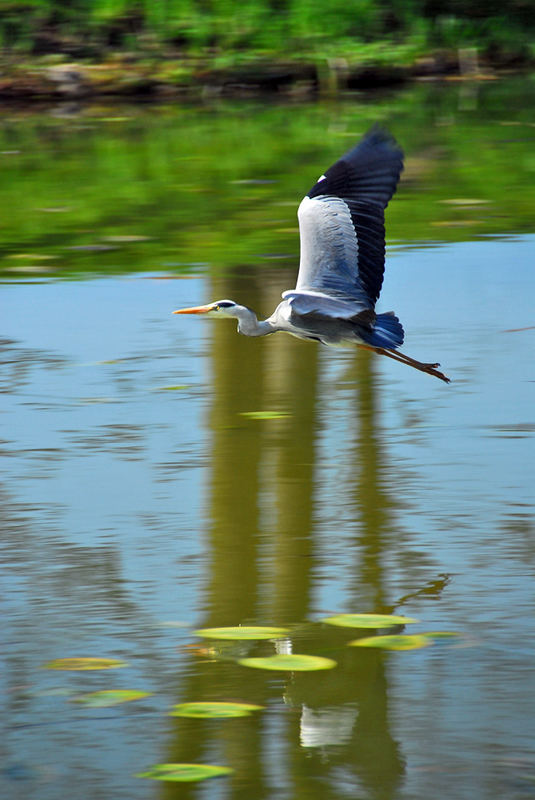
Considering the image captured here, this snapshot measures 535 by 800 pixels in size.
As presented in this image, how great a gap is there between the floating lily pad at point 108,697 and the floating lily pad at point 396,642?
1.71 feet

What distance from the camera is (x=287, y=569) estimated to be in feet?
12.2

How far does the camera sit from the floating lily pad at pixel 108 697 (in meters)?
2.96

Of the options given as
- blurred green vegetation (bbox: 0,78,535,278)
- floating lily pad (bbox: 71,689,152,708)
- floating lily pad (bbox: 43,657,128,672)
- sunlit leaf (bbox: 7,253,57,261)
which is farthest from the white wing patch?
sunlit leaf (bbox: 7,253,57,261)

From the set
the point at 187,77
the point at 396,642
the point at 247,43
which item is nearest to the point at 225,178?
the point at 187,77

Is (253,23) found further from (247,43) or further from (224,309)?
(224,309)

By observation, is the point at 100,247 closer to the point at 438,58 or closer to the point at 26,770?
the point at 26,770

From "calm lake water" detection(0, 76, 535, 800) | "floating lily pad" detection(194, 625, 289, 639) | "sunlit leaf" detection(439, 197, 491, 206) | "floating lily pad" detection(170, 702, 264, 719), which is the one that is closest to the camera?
"calm lake water" detection(0, 76, 535, 800)

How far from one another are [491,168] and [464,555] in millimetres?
6756

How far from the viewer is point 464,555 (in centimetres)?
373

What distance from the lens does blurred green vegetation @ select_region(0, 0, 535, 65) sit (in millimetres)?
17156

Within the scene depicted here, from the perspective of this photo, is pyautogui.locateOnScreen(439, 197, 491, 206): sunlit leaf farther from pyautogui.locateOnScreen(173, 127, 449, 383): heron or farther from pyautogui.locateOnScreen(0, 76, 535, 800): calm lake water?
pyautogui.locateOnScreen(173, 127, 449, 383): heron

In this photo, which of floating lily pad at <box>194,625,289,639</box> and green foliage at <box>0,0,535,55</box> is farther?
green foliage at <box>0,0,535,55</box>

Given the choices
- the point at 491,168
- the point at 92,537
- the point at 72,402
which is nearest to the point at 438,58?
the point at 491,168

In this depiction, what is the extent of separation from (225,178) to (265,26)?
25.3 ft
